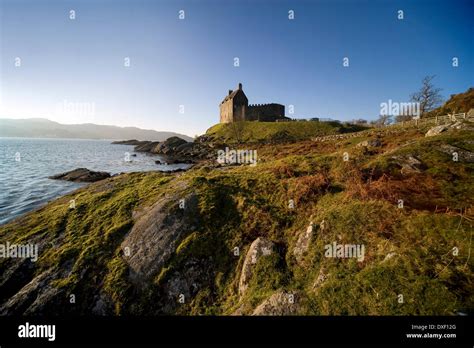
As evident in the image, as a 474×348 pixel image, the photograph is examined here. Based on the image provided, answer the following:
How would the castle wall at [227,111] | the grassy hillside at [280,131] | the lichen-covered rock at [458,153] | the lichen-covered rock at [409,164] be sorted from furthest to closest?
the castle wall at [227,111] → the grassy hillside at [280,131] → the lichen-covered rock at [458,153] → the lichen-covered rock at [409,164]

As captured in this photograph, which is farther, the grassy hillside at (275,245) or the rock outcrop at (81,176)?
the rock outcrop at (81,176)

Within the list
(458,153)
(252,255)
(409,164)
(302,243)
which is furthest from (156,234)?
(458,153)

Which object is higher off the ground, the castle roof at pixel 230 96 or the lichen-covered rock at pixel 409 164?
the castle roof at pixel 230 96

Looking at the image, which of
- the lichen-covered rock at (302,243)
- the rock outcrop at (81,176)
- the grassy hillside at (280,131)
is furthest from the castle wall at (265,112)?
the lichen-covered rock at (302,243)

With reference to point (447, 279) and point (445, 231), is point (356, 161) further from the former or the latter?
point (447, 279)

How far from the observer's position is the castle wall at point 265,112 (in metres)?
118

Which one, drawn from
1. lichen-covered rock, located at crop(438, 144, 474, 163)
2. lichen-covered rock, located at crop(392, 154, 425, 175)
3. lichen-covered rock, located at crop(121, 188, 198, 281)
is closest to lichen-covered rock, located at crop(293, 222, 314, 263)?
lichen-covered rock, located at crop(121, 188, 198, 281)

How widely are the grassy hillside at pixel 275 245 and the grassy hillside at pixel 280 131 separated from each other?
60.7 meters

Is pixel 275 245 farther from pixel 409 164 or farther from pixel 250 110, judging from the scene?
pixel 250 110

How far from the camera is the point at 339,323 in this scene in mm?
6254

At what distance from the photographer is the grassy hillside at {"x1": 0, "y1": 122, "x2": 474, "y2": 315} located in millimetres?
6832

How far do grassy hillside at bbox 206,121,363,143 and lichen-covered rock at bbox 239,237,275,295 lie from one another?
2553 inches

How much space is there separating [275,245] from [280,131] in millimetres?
81330

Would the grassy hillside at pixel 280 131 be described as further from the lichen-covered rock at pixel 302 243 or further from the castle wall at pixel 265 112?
the lichen-covered rock at pixel 302 243
